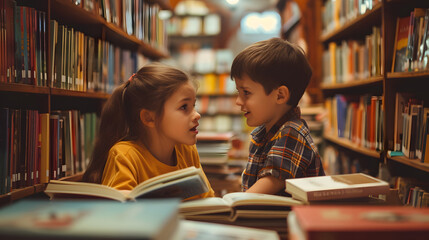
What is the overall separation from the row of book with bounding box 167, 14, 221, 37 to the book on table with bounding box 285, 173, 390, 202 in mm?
5086

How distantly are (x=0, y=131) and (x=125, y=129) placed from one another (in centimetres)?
44

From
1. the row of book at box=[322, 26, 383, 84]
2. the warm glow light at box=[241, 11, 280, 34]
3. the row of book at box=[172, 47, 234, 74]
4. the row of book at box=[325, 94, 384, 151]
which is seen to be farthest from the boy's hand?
the warm glow light at box=[241, 11, 280, 34]

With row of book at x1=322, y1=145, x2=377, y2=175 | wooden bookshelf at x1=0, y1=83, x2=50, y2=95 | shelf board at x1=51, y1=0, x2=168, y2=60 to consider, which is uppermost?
shelf board at x1=51, y1=0, x2=168, y2=60

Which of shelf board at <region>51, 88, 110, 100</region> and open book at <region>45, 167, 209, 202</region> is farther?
shelf board at <region>51, 88, 110, 100</region>

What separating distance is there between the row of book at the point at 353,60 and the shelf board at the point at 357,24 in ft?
0.23

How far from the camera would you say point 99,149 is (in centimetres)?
141

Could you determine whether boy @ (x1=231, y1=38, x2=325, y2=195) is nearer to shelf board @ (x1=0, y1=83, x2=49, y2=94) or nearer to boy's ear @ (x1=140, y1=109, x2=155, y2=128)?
boy's ear @ (x1=140, y1=109, x2=155, y2=128)

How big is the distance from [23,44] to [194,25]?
4641mm

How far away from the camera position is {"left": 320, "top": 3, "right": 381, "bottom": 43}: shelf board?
76.8 inches

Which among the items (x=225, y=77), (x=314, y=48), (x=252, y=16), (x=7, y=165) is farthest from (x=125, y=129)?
(x=252, y=16)

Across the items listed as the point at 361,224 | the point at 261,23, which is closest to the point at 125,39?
the point at 361,224

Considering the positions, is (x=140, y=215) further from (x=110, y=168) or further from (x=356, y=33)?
(x=356, y=33)

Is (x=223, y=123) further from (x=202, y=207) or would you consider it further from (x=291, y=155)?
(x=202, y=207)

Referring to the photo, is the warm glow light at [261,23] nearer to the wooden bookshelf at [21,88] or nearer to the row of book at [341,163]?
the row of book at [341,163]
